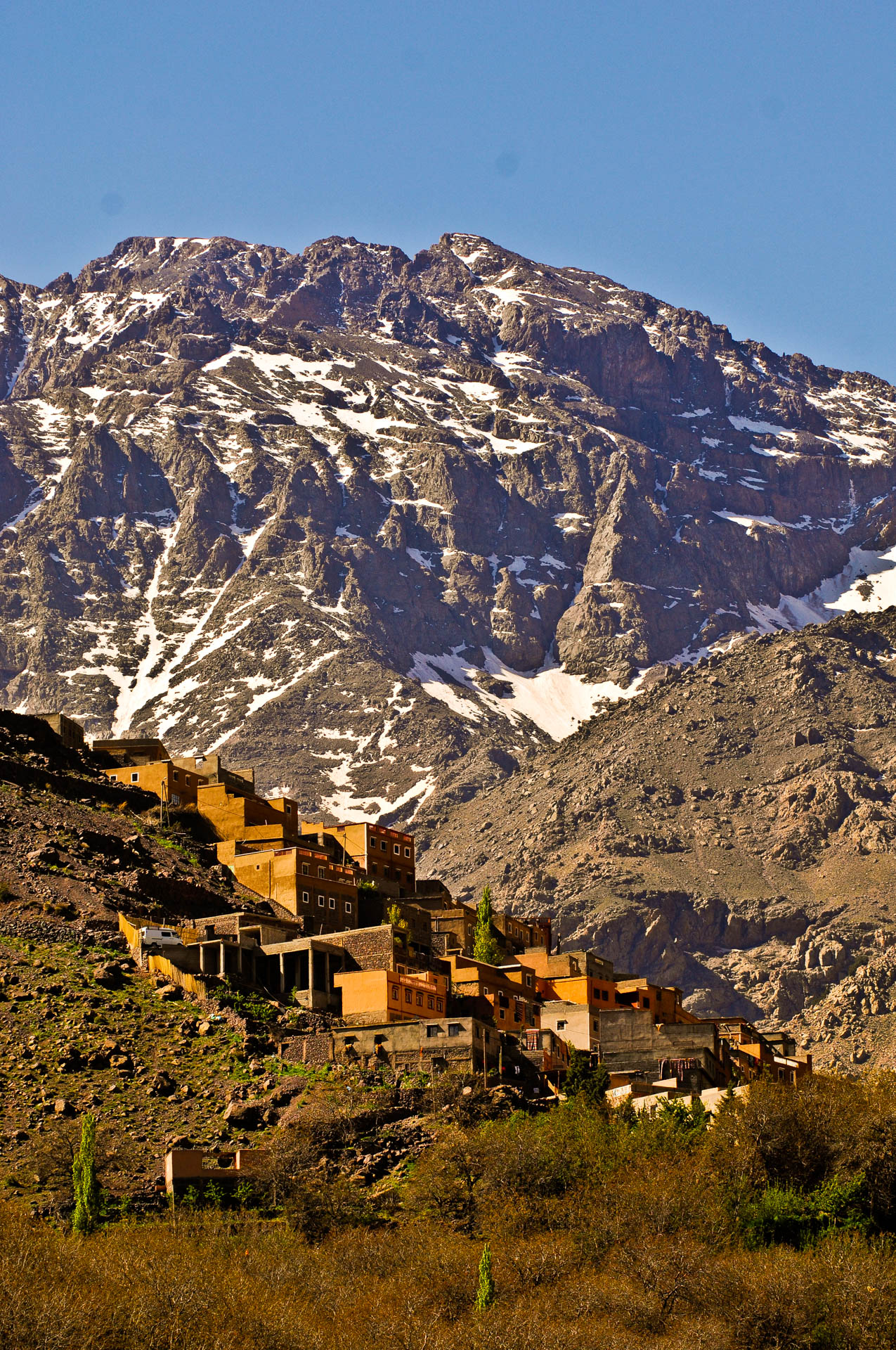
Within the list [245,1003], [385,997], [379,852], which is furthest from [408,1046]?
[379,852]

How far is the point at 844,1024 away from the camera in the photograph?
17738 cm

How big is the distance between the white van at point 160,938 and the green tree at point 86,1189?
1523 cm

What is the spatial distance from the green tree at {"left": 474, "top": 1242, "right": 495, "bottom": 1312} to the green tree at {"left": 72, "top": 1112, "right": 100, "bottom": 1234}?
11135 mm

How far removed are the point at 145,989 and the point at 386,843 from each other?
36425 millimetres

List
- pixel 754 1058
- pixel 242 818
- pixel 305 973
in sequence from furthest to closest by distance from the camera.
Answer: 1. pixel 242 818
2. pixel 754 1058
3. pixel 305 973

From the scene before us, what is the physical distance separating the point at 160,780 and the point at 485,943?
58.6 feet

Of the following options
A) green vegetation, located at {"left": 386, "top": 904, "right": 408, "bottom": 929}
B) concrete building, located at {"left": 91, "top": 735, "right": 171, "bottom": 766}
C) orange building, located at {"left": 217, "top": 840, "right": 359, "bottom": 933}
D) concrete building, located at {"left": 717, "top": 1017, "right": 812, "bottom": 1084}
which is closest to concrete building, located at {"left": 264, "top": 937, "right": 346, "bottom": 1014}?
orange building, located at {"left": 217, "top": 840, "right": 359, "bottom": 933}

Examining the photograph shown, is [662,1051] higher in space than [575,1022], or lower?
lower

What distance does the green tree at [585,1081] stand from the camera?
74.8m

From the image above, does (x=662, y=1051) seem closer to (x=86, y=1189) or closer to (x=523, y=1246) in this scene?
(x=523, y=1246)

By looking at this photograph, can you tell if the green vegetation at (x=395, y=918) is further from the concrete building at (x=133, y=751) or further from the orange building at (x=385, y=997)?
the concrete building at (x=133, y=751)

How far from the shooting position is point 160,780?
101688mm

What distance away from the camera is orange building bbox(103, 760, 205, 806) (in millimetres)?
101188

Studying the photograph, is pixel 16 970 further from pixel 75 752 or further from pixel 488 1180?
pixel 75 752
